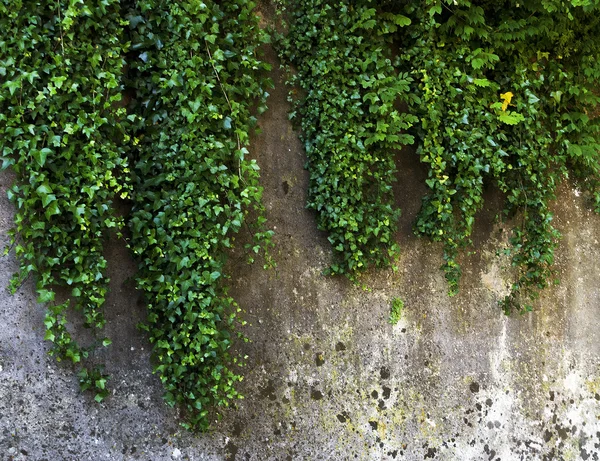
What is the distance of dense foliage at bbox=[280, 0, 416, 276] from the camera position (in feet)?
10.7

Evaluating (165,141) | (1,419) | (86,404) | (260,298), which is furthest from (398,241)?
(1,419)

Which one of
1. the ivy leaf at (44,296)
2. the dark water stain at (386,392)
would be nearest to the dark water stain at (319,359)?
the dark water stain at (386,392)

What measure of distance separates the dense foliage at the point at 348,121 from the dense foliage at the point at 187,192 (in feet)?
1.66

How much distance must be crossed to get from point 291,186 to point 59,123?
128cm

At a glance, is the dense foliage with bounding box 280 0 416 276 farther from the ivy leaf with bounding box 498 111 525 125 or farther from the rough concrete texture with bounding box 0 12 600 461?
the ivy leaf with bounding box 498 111 525 125

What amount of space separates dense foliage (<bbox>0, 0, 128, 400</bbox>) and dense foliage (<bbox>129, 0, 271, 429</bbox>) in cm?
17

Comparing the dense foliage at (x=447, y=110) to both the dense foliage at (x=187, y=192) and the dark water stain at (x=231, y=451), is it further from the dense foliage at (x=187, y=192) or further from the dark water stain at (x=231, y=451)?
the dark water stain at (x=231, y=451)

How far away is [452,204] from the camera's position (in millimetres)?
3553

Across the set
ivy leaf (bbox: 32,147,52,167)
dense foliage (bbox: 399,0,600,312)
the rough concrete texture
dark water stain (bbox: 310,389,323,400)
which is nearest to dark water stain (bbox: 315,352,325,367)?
the rough concrete texture

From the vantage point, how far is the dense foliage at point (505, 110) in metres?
3.46

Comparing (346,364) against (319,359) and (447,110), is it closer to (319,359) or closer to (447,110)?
(319,359)

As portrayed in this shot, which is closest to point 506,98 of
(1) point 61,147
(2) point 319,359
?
(2) point 319,359

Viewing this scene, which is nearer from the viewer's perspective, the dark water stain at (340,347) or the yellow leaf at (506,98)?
the dark water stain at (340,347)

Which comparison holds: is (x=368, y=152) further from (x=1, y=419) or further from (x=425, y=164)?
(x=1, y=419)
